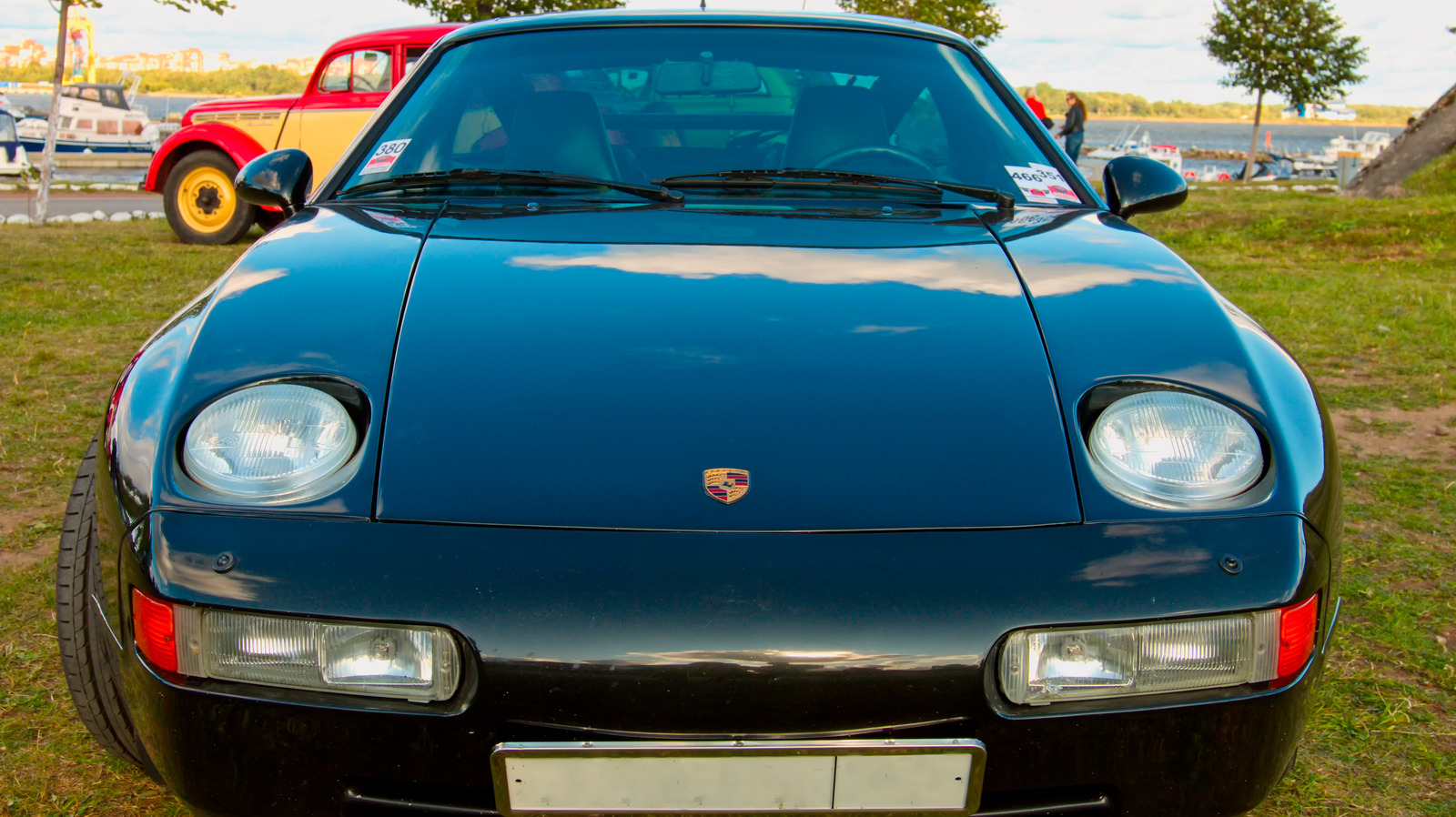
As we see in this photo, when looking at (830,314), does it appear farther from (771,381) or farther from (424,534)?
(424,534)

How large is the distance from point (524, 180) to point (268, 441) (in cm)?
88

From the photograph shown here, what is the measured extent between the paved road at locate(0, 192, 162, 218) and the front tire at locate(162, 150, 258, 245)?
11.6 ft

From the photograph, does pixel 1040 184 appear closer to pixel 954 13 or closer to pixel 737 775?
pixel 737 775

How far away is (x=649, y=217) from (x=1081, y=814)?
119 cm

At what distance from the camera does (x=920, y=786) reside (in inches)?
49.7

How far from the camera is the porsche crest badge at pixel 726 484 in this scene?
1353 millimetres

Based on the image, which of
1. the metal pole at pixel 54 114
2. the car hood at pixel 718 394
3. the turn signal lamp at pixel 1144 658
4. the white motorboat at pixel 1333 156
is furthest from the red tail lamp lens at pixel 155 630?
the white motorboat at pixel 1333 156

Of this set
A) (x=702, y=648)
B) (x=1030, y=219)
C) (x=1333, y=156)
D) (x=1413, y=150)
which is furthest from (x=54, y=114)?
(x=1333, y=156)

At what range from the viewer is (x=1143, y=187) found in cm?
244

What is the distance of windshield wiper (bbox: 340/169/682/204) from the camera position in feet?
6.96

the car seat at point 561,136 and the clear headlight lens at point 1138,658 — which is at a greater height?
the car seat at point 561,136

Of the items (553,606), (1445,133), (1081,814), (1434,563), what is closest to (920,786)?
(1081,814)

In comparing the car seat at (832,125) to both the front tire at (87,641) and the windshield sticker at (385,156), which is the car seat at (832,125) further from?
the front tire at (87,641)

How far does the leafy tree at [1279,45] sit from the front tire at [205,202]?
28340 millimetres
